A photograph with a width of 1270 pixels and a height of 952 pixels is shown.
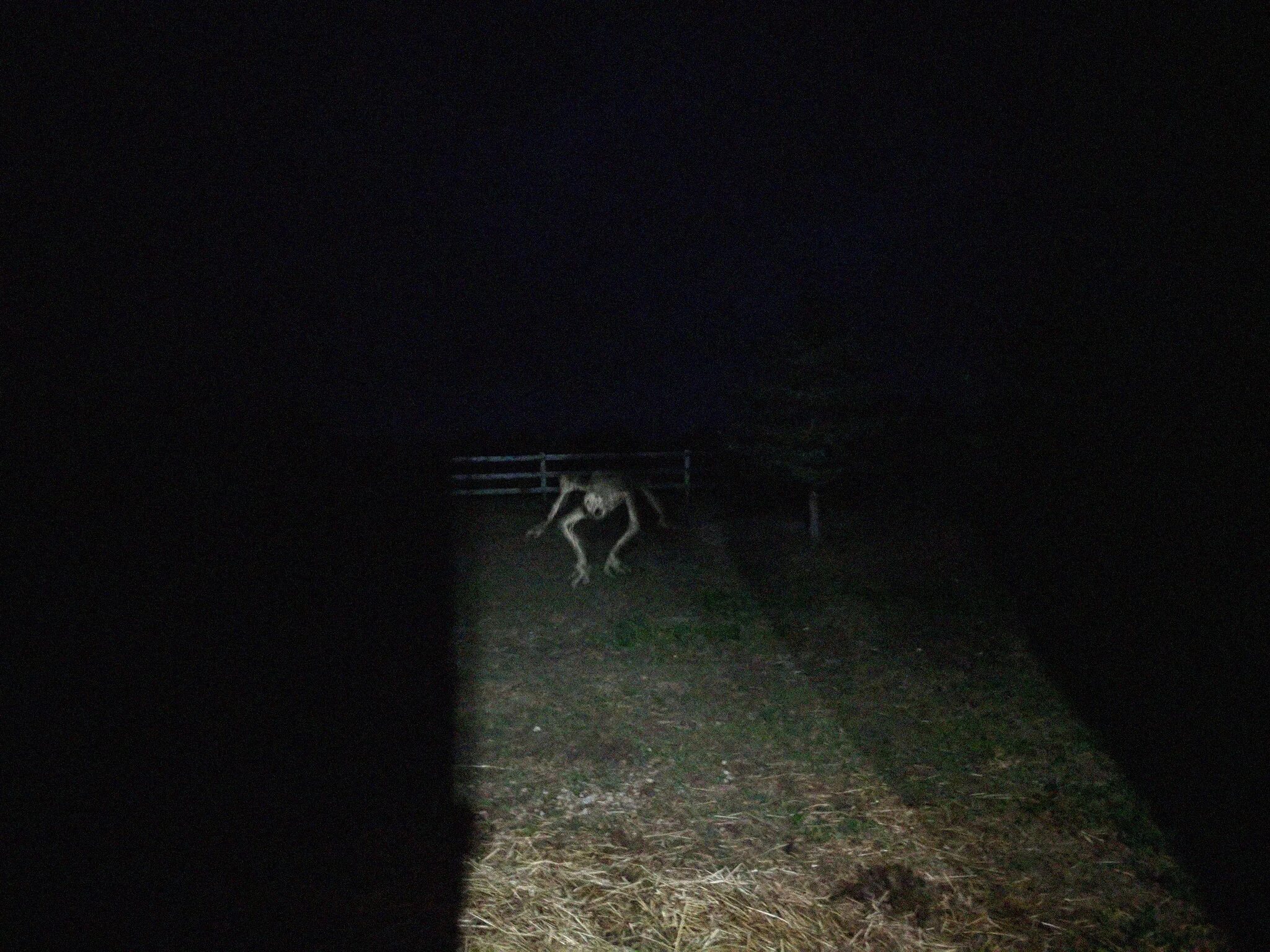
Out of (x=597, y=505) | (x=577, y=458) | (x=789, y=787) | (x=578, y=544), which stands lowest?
(x=789, y=787)

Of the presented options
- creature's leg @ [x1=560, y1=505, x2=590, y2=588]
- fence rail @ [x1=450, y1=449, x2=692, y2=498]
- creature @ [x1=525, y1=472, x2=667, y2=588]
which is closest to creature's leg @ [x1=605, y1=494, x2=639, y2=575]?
creature @ [x1=525, y1=472, x2=667, y2=588]

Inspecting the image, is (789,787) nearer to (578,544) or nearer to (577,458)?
(578,544)

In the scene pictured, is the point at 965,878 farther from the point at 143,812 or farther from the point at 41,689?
the point at 41,689

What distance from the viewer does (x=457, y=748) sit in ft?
18.0

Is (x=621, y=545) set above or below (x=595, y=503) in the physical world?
below

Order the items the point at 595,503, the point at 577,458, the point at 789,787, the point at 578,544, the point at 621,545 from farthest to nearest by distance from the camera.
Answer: the point at 577,458 < the point at 621,545 < the point at 595,503 < the point at 578,544 < the point at 789,787

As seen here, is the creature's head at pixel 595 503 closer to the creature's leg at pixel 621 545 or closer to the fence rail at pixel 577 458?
the creature's leg at pixel 621 545

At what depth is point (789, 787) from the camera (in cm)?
489

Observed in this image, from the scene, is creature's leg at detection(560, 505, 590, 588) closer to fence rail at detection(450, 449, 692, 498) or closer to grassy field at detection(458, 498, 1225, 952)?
grassy field at detection(458, 498, 1225, 952)

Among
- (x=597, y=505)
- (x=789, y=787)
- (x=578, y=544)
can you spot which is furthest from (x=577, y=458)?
(x=789, y=787)

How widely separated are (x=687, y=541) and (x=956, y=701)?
6609 millimetres

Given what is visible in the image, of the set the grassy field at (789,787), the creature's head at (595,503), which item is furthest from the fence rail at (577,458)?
the grassy field at (789,787)

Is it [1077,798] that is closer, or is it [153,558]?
[1077,798]

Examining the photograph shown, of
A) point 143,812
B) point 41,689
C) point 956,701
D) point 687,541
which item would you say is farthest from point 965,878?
point 687,541
